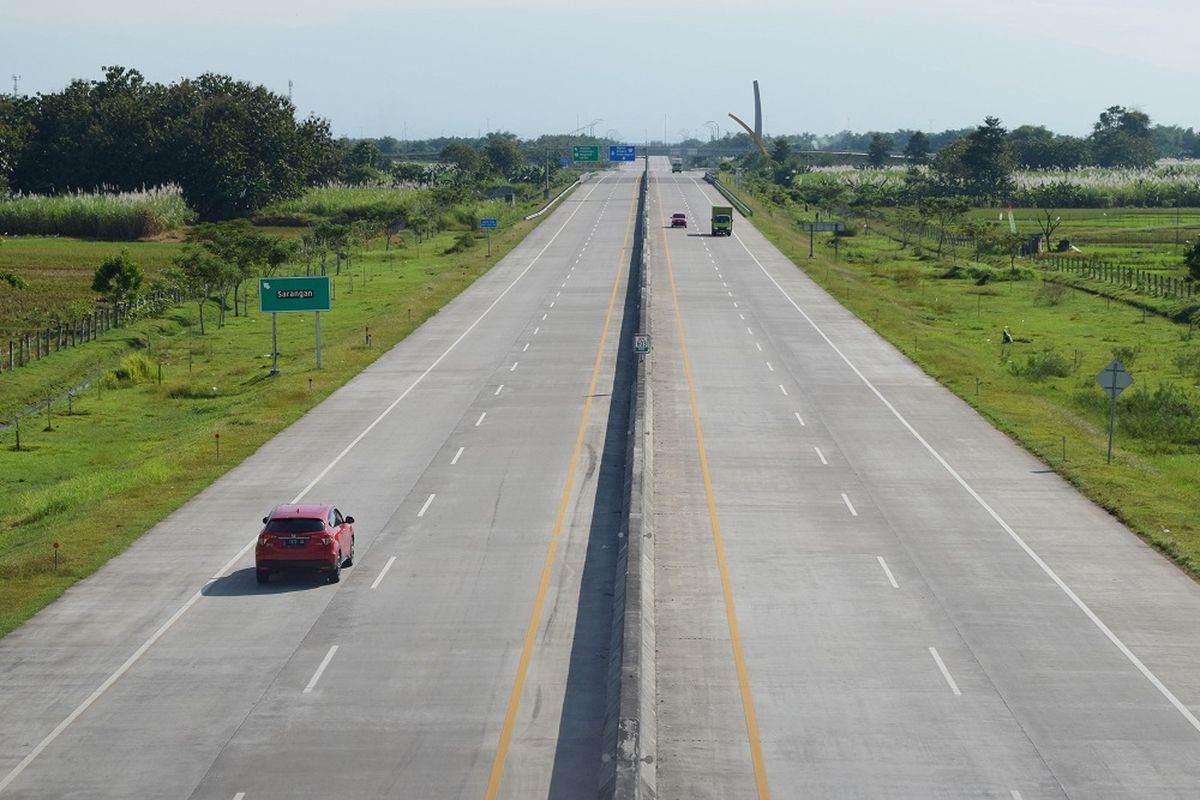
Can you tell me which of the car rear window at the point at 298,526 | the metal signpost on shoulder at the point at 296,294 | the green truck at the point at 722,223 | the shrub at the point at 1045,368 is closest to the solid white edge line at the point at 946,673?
the car rear window at the point at 298,526

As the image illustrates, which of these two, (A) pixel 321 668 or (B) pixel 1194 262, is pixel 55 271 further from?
(A) pixel 321 668

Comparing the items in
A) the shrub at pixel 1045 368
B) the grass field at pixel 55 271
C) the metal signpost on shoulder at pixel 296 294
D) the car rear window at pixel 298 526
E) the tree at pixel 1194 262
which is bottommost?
the shrub at pixel 1045 368

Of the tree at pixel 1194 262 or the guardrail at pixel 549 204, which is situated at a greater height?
the guardrail at pixel 549 204

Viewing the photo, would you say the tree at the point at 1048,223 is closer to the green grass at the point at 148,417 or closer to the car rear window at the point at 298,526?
the green grass at the point at 148,417

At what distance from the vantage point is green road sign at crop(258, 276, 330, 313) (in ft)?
189

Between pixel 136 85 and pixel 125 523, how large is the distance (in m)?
131

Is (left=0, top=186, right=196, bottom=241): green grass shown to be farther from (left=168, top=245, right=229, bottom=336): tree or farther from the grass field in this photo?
(left=168, top=245, right=229, bottom=336): tree

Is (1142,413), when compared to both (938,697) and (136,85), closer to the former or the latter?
(938,697)

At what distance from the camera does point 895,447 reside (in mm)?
41031

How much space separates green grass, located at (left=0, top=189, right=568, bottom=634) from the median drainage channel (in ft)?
34.2

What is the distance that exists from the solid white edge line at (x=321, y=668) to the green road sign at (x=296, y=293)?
34919 mm

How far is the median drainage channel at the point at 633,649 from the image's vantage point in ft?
58.4

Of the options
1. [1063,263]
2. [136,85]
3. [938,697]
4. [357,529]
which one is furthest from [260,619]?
[136,85]

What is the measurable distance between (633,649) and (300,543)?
27.5 feet
